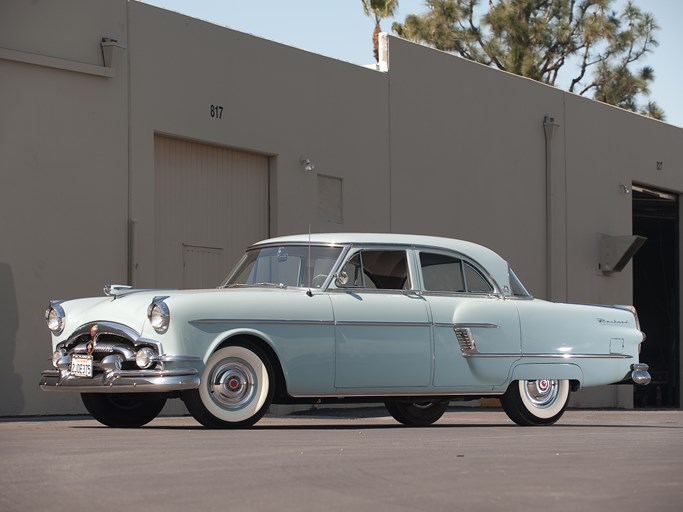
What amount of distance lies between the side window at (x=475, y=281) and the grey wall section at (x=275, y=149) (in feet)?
19.0

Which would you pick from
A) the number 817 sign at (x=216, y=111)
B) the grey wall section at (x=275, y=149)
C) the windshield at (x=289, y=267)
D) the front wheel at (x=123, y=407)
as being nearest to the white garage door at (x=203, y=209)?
the grey wall section at (x=275, y=149)

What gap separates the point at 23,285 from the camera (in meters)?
14.9

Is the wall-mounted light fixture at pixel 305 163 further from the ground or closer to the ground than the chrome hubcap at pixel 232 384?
further from the ground

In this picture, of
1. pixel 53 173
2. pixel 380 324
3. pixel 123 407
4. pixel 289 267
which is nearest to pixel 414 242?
pixel 380 324

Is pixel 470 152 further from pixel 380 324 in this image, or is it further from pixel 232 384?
pixel 232 384

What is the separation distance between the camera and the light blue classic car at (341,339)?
9.34 metres

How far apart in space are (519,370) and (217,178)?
7.66 meters

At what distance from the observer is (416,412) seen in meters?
11.9

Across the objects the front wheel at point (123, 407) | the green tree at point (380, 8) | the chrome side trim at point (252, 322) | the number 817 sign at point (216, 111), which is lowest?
the front wheel at point (123, 407)

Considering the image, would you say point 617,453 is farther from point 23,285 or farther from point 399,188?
point 399,188

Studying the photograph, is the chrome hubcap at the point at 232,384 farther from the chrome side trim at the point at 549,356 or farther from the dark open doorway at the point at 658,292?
the dark open doorway at the point at 658,292

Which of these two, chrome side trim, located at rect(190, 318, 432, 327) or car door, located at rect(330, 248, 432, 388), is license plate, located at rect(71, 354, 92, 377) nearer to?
chrome side trim, located at rect(190, 318, 432, 327)

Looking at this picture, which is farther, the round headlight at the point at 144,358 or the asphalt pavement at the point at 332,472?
the round headlight at the point at 144,358

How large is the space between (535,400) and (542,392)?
106 mm
